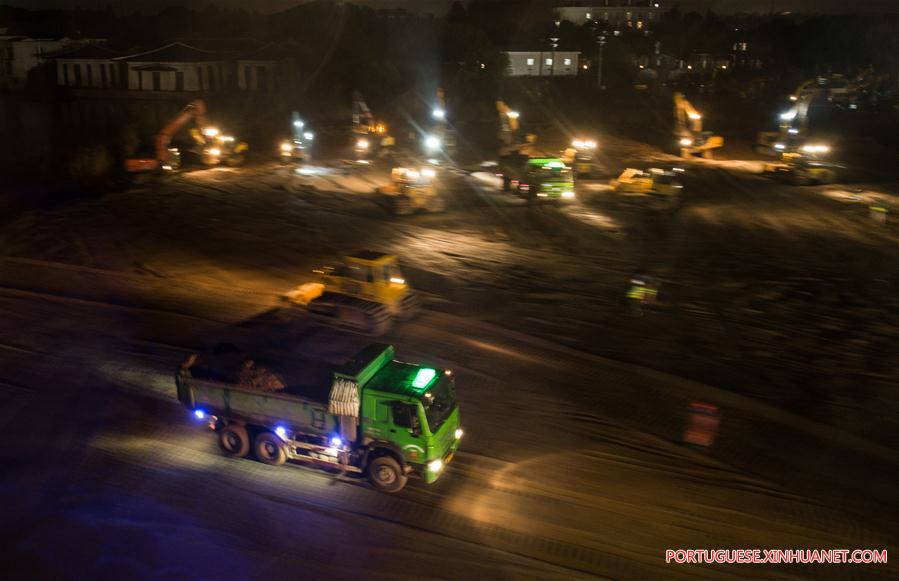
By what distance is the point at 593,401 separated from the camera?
41.4 feet

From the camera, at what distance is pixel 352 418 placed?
9516 millimetres

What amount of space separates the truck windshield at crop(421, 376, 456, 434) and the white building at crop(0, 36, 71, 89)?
76339mm

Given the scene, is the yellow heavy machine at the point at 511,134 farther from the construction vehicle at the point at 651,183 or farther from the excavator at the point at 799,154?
the excavator at the point at 799,154

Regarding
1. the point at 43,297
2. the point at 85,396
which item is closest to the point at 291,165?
the point at 43,297

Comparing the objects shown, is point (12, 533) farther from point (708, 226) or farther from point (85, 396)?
point (708, 226)

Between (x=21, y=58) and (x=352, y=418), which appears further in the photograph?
(x=21, y=58)

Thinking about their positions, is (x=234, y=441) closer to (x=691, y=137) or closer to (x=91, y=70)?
(x=691, y=137)

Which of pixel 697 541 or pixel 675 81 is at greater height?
pixel 675 81

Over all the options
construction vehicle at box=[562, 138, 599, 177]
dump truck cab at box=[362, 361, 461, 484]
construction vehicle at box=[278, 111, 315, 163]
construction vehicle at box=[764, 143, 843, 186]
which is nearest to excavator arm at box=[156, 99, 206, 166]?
construction vehicle at box=[278, 111, 315, 163]

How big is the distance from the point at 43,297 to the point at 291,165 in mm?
20092

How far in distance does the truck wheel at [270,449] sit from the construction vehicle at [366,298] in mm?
5391

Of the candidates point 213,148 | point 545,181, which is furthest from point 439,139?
point 545,181

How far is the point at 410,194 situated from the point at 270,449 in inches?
706

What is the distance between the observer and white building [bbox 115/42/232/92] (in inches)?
2376
